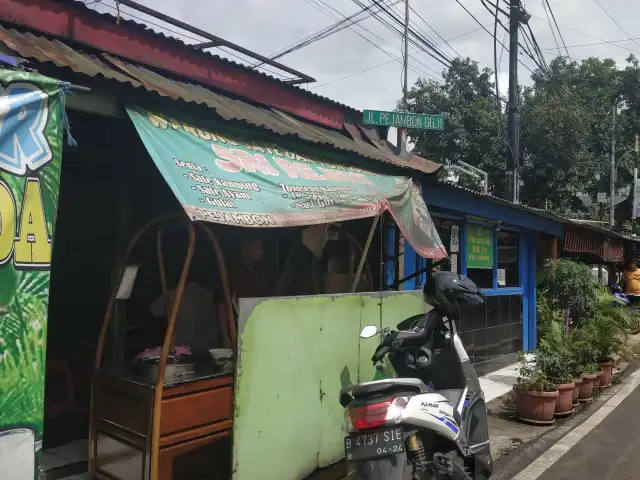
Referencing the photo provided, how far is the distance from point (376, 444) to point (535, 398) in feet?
13.0

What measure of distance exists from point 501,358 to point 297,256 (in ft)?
16.3

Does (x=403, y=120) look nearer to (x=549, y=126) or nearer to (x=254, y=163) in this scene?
(x=254, y=163)

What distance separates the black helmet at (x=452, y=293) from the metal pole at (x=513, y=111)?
7751mm

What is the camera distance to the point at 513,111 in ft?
36.0

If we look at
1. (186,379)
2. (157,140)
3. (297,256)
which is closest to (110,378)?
(186,379)

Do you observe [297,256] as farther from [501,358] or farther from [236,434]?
[501,358]

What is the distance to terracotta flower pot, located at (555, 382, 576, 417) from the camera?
6375 millimetres

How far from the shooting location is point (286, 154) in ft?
14.4

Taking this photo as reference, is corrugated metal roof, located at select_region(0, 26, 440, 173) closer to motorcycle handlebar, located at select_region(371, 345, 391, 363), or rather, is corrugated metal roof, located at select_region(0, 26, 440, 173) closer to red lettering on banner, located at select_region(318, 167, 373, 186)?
red lettering on banner, located at select_region(318, 167, 373, 186)

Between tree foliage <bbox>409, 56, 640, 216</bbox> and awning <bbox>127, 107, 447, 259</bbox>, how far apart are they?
15.4 m

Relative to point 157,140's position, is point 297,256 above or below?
below

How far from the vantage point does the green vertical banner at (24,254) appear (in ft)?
7.62

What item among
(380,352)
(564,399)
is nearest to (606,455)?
(564,399)

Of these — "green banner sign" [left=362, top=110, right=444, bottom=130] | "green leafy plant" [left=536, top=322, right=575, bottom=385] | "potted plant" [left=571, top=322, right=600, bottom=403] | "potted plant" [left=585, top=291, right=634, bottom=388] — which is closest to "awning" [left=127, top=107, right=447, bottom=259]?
"green banner sign" [left=362, top=110, right=444, bottom=130]
